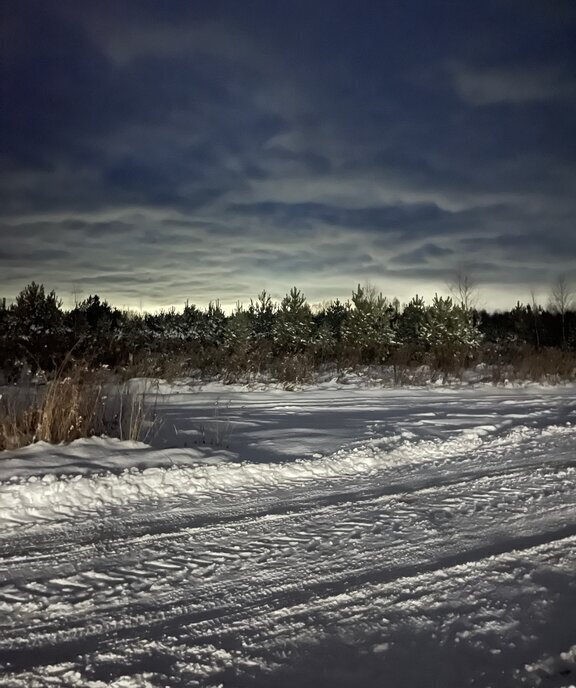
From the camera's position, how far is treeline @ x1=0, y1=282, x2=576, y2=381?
729 inches

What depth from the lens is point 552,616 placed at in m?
3.08

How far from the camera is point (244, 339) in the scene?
84.9 feet

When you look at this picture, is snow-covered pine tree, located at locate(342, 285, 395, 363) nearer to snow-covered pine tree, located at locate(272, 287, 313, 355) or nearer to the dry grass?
snow-covered pine tree, located at locate(272, 287, 313, 355)

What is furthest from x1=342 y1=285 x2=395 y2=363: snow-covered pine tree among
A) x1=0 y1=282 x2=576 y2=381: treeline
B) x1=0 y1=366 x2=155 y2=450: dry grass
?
x1=0 y1=366 x2=155 y2=450: dry grass

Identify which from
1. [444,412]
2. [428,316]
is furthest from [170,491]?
[428,316]

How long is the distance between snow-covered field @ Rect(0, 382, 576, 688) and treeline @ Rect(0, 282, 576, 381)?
749 cm

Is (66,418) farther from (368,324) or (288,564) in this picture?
(368,324)

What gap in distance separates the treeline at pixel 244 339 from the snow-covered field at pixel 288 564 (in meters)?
7.49

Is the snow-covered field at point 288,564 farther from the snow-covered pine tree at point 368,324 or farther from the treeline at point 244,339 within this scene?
the snow-covered pine tree at point 368,324

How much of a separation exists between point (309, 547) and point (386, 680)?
1.59m

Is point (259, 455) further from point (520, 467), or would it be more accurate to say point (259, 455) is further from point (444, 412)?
point (444, 412)

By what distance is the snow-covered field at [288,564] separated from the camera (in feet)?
8.98

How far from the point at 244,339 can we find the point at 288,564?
872 inches

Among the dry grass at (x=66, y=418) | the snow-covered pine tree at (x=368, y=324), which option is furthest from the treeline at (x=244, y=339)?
the dry grass at (x=66, y=418)
